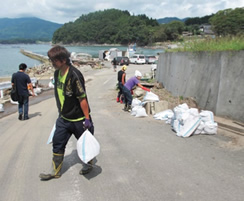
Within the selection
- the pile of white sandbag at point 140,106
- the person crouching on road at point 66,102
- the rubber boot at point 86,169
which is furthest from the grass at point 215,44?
the rubber boot at point 86,169

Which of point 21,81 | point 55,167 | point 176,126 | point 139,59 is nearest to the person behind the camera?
point 55,167

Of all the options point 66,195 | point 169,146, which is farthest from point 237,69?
point 66,195

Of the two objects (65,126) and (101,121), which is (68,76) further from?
(101,121)

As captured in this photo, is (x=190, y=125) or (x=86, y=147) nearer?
(x=86, y=147)

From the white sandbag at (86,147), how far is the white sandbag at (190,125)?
296 centimetres

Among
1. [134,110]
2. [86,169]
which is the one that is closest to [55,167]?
[86,169]

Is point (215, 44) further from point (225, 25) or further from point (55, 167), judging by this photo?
point (225, 25)

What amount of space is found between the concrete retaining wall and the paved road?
137cm

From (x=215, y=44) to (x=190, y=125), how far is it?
385cm

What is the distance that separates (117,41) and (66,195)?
7075 inches

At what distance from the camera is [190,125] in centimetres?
605

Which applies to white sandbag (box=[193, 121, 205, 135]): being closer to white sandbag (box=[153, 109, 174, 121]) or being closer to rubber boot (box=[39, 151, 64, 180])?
white sandbag (box=[153, 109, 174, 121])

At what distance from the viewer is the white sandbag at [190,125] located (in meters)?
6.01

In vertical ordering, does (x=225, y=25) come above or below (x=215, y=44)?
above
